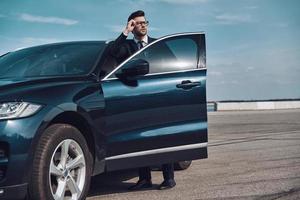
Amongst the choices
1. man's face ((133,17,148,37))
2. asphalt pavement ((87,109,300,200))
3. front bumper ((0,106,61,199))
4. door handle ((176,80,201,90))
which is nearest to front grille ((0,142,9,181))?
front bumper ((0,106,61,199))

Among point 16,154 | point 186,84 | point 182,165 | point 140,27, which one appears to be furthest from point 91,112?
point 182,165

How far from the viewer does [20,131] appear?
12.1ft

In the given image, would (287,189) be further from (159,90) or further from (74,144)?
(74,144)

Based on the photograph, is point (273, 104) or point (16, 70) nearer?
point (16, 70)

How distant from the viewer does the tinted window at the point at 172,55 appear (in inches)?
204

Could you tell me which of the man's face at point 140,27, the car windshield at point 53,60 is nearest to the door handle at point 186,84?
the man's face at point 140,27

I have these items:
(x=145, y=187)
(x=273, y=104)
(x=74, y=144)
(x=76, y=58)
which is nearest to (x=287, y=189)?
(x=145, y=187)

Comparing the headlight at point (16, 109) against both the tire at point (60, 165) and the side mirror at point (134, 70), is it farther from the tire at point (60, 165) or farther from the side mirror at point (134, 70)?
the side mirror at point (134, 70)

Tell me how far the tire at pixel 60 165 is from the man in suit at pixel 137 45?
3.74 feet

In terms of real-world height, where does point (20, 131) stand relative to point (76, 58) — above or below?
below

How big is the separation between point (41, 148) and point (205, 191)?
79.2 inches

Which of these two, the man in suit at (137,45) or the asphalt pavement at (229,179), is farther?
the man in suit at (137,45)

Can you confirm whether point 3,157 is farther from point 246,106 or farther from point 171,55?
point 246,106

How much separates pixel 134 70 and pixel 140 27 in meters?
0.83
